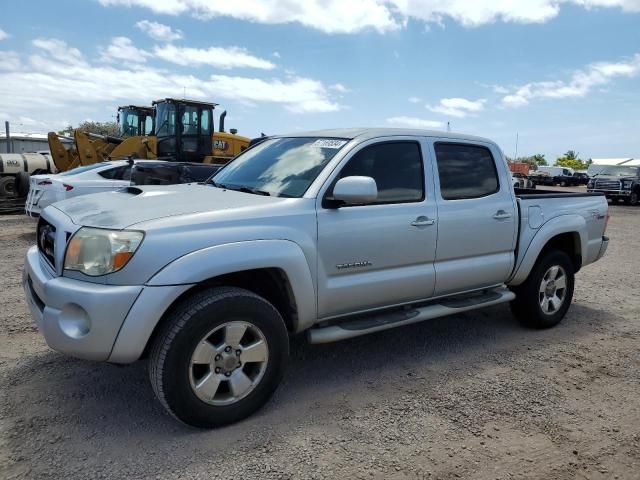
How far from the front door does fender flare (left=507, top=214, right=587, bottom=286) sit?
3.80 ft

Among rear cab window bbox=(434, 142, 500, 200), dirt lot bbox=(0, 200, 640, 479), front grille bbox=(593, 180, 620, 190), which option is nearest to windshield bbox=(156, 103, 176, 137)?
dirt lot bbox=(0, 200, 640, 479)

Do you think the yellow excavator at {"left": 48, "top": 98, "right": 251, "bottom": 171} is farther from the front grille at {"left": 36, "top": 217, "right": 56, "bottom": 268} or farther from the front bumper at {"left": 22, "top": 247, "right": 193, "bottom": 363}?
the front bumper at {"left": 22, "top": 247, "right": 193, "bottom": 363}

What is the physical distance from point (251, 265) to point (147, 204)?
2.74 ft

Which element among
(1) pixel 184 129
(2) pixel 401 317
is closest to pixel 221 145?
(1) pixel 184 129

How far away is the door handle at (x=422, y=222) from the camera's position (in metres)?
4.04

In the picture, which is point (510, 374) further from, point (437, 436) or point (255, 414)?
point (255, 414)

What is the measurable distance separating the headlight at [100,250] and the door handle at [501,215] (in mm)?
3024

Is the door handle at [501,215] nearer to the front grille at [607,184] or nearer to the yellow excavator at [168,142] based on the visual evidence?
the yellow excavator at [168,142]

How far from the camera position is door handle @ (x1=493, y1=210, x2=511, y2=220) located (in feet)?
15.2

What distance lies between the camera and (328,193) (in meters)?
3.65

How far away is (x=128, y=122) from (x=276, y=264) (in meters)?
17.1

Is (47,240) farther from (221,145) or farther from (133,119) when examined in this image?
(133,119)

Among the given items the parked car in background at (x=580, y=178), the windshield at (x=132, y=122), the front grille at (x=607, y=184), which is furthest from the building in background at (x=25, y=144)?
the parked car in background at (x=580, y=178)

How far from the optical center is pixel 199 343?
3068mm
